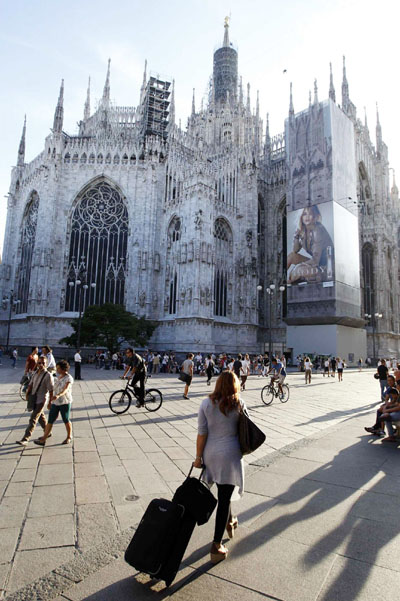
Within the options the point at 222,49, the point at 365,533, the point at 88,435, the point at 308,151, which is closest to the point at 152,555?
the point at 365,533

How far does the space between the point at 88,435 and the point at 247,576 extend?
4969 millimetres

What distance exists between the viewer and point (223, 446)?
319 centimetres

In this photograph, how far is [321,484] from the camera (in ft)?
15.4

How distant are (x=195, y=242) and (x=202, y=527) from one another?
29.6 meters

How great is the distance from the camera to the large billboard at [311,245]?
33.3 metres

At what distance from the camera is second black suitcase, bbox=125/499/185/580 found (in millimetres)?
2596

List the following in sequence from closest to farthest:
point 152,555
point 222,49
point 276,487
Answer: point 152,555 < point 276,487 < point 222,49

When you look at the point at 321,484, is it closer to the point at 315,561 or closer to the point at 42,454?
the point at 315,561

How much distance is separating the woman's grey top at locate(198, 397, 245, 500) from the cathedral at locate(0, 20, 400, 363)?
2806 cm

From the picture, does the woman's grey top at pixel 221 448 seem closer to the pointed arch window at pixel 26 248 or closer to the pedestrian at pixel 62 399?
the pedestrian at pixel 62 399

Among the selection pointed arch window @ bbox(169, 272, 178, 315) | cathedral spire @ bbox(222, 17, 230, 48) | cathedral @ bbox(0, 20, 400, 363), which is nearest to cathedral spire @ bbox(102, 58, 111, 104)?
cathedral @ bbox(0, 20, 400, 363)

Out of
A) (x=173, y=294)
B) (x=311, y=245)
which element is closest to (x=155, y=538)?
(x=173, y=294)

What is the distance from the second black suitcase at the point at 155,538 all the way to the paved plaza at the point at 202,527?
0.70ft

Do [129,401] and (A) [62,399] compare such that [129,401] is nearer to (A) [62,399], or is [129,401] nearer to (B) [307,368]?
(A) [62,399]
